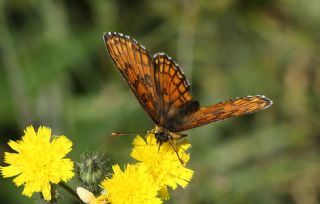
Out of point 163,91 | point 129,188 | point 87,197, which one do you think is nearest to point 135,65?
point 163,91

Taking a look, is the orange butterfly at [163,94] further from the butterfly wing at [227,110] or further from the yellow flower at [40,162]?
the yellow flower at [40,162]

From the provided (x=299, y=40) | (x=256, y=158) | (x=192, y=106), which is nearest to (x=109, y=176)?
(x=192, y=106)

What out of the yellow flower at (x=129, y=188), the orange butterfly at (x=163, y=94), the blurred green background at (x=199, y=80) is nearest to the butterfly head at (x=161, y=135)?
the orange butterfly at (x=163, y=94)

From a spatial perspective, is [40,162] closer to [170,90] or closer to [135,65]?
[135,65]

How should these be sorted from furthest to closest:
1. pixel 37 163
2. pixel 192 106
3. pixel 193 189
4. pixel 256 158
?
pixel 256 158 < pixel 193 189 < pixel 192 106 < pixel 37 163

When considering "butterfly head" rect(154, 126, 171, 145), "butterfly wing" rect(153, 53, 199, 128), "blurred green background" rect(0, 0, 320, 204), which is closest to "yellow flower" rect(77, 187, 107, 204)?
"butterfly head" rect(154, 126, 171, 145)

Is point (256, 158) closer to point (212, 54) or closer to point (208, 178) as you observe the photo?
point (208, 178)
